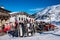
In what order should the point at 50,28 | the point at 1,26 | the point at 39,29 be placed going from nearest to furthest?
the point at 1,26 < the point at 39,29 < the point at 50,28

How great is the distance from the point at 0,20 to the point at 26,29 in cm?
812

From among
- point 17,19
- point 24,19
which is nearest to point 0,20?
point 17,19

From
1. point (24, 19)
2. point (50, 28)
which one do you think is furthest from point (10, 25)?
point (50, 28)

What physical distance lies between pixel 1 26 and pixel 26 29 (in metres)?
7.80

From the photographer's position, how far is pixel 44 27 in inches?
1554

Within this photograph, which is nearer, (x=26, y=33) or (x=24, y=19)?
(x=26, y=33)

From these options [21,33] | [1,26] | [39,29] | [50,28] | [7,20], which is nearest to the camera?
[21,33]

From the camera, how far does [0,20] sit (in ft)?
108

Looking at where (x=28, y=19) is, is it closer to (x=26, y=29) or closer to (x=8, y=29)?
(x=8, y=29)

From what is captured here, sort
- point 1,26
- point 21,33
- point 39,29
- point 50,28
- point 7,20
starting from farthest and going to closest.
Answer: point 50,28 → point 39,29 → point 7,20 → point 1,26 → point 21,33

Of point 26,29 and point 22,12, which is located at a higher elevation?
point 22,12

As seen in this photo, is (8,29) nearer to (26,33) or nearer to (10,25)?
(10,25)

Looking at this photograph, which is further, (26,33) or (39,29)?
(39,29)

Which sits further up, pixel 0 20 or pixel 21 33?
pixel 0 20
